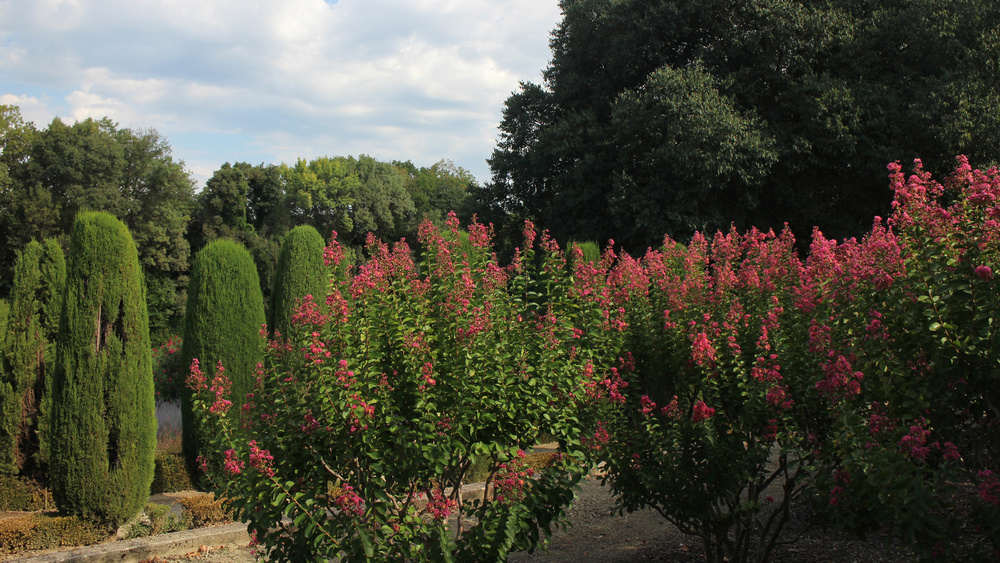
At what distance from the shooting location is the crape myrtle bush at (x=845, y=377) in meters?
2.58

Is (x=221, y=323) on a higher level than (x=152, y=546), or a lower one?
higher

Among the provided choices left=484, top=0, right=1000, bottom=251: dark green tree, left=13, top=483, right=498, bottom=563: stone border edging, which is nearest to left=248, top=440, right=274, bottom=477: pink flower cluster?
left=13, top=483, right=498, bottom=563: stone border edging

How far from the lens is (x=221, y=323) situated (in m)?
8.52

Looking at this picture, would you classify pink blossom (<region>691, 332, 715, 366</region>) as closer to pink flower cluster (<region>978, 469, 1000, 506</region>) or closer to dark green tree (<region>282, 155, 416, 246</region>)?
pink flower cluster (<region>978, 469, 1000, 506</region>)

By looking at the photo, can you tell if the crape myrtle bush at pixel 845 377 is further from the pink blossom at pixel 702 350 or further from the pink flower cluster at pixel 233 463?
the pink flower cluster at pixel 233 463

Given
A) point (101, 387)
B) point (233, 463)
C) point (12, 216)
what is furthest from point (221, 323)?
point (12, 216)

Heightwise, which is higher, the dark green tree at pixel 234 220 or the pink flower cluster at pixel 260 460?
the dark green tree at pixel 234 220

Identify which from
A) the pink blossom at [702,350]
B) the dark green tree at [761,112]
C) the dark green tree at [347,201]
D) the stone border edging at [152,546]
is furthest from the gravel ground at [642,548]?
the dark green tree at [347,201]

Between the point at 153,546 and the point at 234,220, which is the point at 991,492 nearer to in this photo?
the point at 153,546

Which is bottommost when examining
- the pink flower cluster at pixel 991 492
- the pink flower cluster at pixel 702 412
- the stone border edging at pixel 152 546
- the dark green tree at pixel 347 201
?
the stone border edging at pixel 152 546

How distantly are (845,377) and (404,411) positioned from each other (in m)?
2.32

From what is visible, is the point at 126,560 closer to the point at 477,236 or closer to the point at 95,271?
the point at 95,271

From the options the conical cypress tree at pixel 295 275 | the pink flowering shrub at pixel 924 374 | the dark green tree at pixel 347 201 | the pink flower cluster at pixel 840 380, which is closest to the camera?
the pink flowering shrub at pixel 924 374

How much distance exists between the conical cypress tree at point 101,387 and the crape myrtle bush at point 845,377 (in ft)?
17.6
